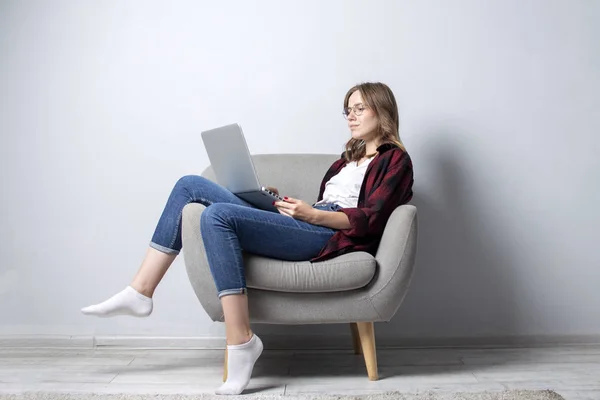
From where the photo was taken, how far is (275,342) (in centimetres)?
264

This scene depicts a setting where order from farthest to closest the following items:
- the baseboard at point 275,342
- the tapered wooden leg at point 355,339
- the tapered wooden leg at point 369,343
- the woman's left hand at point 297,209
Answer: the baseboard at point 275,342 → the tapered wooden leg at point 355,339 → the tapered wooden leg at point 369,343 → the woman's left hand at point 297,209

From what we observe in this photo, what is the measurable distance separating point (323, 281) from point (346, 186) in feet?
1.40

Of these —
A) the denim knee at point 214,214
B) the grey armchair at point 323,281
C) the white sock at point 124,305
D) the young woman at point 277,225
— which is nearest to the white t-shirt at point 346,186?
the young woman at point 277,225

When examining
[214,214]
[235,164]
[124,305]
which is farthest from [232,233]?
[124,305]

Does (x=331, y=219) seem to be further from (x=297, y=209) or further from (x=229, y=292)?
(x=229, y=292)

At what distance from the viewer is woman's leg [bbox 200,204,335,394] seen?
1896 mm

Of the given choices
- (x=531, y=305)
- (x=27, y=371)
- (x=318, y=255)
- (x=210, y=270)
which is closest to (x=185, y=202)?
(x=210, y=270)

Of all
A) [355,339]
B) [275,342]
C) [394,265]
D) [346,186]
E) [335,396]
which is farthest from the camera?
[275,342]

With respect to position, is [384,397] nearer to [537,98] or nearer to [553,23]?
[537,98]

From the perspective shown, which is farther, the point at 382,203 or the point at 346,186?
the point at 346,186

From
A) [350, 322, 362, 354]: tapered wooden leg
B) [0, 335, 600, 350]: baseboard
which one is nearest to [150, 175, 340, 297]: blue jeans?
[350, 322, 362, 354]: tapered wooden leg

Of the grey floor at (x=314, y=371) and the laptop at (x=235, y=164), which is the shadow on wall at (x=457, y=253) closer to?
the grey floor at (x=314, y=371)

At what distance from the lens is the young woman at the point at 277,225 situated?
191 centimetres

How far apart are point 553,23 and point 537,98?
0.32m
